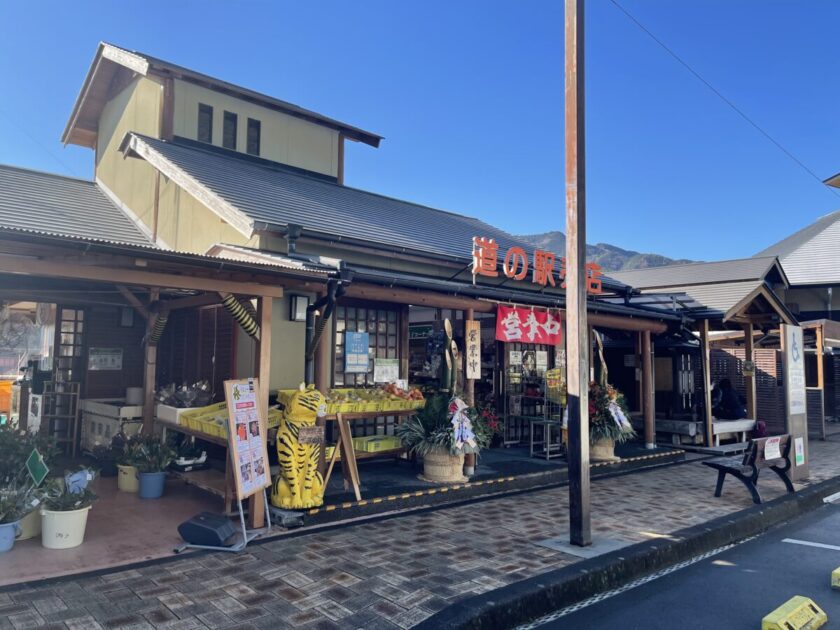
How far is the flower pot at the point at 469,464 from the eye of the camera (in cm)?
836

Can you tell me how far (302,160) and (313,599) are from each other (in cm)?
1084

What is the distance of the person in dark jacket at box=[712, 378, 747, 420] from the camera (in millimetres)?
14469

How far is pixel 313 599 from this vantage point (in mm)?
4414

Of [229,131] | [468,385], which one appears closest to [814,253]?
[468,385]

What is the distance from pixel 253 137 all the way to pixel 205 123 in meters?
1.07

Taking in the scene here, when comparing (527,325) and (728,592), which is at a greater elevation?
(527,325)

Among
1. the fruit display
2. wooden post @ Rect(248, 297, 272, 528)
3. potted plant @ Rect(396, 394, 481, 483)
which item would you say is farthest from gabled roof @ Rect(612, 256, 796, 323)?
wooden post @ Rect(248, 297, 272, 528)

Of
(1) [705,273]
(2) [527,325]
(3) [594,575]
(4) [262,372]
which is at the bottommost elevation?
(3) [594,575]

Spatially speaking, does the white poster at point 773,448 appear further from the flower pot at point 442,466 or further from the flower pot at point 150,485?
the flower pot at point 150,485

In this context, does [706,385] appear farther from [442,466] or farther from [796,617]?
[796,617]

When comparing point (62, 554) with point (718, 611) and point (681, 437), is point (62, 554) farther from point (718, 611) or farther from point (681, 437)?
point (681, 437)

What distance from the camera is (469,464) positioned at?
8.43m

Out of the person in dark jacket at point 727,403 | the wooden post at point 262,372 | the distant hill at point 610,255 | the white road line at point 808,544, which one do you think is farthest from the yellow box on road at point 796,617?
the distant hill at point 610,255

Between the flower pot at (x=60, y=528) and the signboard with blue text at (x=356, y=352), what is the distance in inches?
176
